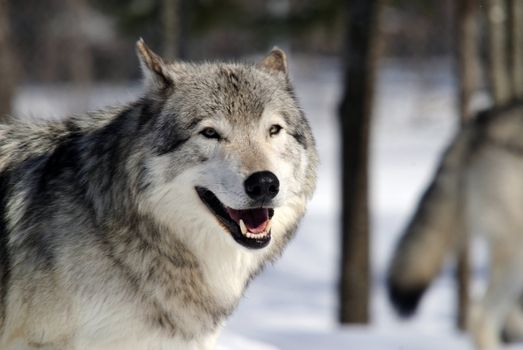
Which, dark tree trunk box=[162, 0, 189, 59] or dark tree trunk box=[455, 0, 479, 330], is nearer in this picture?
dark tree trunk box=[162, 0, 189, 59]

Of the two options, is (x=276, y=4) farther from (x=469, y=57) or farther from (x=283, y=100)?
(x=283, y=100)

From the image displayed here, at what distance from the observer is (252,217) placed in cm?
360

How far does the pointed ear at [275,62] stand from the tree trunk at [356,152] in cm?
430

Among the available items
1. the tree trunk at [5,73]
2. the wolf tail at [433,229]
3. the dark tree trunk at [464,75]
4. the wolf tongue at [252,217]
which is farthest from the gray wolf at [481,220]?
the wolf tongue at [252,217]

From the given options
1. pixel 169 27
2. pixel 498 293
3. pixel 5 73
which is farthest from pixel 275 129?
pixel 169 27

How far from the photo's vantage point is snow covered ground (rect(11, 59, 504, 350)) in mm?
7012

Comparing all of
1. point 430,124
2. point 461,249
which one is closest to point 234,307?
point 461,249

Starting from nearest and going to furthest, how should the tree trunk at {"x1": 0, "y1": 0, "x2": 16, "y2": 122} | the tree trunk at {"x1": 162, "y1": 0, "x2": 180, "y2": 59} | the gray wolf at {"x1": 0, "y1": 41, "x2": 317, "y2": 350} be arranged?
the gray wolf at {"x1": 0, "y1": 41, "x2": 317, "y2": 350}
the tree trunk at {"x1": 0, "y1": 0, "x2": 16, "y2": 122}
the tree trunk at {"x1": 162, "y1": 0, "x2": 180, "y2": 59}

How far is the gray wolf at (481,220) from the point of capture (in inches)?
303

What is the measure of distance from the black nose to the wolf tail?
4364 mm

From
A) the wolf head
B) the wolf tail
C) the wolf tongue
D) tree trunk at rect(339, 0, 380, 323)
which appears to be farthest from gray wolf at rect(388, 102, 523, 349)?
the wolf tongue

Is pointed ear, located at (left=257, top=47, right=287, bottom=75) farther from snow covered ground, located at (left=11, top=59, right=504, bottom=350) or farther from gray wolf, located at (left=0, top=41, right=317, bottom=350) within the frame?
snow covered ground, located at (left=11, top=59, right=504, bottom=350)

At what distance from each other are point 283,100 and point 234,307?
893mm

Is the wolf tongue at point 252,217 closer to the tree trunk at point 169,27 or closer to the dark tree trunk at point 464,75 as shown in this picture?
the tree trunk at point 169,27
